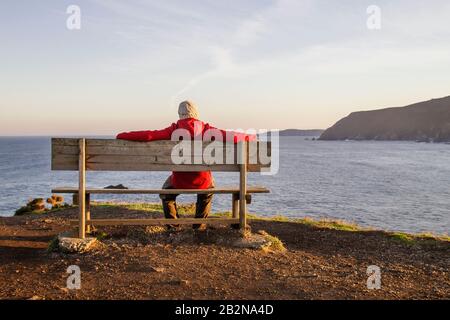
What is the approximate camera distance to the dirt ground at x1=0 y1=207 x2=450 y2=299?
512 centimetres

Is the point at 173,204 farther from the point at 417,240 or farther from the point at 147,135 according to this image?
the point at 417,240

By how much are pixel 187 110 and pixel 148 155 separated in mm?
982

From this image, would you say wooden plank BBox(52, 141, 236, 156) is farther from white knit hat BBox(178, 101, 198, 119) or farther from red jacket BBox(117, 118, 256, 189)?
white knit hat BBox(178, 101, 198, 119)

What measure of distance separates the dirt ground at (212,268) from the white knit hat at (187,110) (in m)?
1.90

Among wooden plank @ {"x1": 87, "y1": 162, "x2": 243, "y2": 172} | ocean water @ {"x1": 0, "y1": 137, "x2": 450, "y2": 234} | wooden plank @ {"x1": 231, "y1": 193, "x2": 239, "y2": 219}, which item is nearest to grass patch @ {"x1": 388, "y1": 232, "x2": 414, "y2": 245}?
wooden plank @ {"x1": 231, "y1": 193, "x2": 239, "y2": 219}

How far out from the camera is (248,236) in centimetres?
714

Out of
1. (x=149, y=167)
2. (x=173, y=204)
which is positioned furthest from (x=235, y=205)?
(x=149, y=167)

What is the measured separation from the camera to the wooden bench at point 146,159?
22.0 ft

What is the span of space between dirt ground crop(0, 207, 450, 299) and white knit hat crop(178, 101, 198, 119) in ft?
6.24

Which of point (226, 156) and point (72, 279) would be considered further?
point (226, 156)

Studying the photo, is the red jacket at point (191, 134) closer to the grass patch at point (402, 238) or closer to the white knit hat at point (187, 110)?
the white knit hat at point (187, 110)
